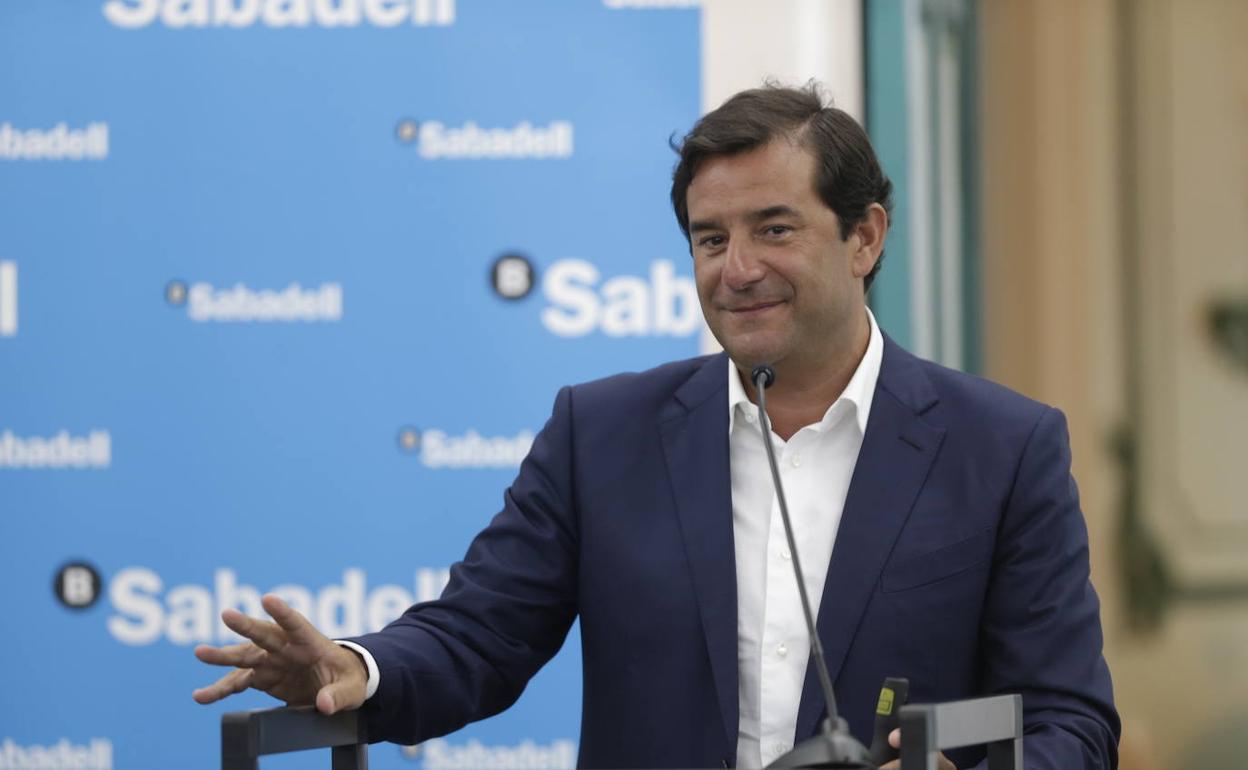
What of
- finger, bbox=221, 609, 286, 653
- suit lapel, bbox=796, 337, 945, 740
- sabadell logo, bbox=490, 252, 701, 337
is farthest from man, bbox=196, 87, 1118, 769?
sabadell logo, bbox=490, 252, 701, 337

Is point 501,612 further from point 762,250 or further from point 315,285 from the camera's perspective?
point 315,285

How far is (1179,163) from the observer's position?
3869mm

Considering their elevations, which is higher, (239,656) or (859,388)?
(859,388)

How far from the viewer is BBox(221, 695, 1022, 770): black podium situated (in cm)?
164

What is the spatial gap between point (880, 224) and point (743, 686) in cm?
77

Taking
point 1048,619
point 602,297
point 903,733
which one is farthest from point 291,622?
point 602,297

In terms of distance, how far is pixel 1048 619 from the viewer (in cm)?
217

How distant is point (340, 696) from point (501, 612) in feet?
1.45

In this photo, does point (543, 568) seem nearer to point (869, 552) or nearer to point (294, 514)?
point (869, 552)

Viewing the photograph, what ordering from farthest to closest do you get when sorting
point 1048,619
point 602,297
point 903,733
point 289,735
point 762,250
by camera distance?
point 602,297, point 762,250, point 1048,619, point 289,735, point 903,733

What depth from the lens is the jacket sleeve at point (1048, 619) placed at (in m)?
2.12

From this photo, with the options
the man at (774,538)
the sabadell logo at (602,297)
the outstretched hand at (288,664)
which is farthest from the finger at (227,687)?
the sabadell logo at (602,297)

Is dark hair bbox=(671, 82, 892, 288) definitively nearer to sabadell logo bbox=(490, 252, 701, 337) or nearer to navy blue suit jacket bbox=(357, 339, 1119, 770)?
navy blue suit jacket bbox=(357, 339, 1119, 770)

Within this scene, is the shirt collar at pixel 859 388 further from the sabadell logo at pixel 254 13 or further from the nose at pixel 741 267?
the sabadell logo at pixel 254 13
